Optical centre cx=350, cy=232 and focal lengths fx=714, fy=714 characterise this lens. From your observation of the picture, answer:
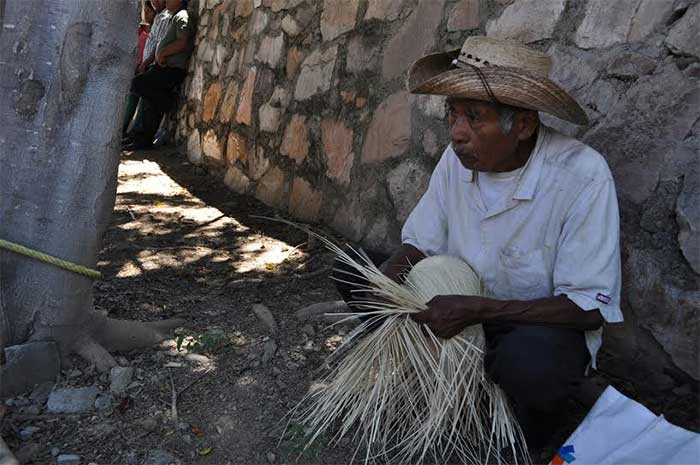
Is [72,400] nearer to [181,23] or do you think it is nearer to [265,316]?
[265,316]

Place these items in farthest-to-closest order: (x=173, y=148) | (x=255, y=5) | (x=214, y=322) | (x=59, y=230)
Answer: (x=173, y=148)
(x=255, y=5)
(x=214, y=322)
(x=59, y=230)

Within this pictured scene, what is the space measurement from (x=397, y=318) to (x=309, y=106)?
237 cm

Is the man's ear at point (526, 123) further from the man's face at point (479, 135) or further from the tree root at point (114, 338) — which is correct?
the tree root at point (114, 338)

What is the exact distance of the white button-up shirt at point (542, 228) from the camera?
78.3 inches

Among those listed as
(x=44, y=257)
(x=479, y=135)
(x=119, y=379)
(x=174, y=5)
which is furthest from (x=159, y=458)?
(x=174, y=5)

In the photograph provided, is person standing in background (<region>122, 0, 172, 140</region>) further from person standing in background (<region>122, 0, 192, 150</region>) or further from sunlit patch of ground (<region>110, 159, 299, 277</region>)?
sunlit patch of ground (<region>110, 159, 299, 277</region>)

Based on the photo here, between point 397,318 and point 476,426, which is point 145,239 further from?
point 476,426

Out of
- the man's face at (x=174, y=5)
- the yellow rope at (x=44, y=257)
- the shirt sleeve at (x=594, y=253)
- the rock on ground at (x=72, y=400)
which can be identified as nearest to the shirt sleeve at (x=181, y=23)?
the man's face at (x=174, y=5)

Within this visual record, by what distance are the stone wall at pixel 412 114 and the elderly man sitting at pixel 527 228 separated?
321 millimetres

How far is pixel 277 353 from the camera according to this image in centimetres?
263

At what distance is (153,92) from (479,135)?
5.10 meters

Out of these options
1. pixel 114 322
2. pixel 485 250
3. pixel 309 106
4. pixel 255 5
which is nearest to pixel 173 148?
pixel 255 5

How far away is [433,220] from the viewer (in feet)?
8.11

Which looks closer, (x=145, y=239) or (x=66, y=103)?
(x=66, y=103)
